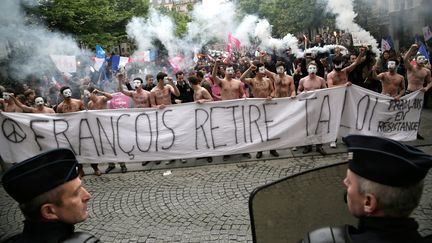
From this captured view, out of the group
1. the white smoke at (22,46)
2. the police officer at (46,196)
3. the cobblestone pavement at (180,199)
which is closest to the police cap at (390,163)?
the police officer at (46,196)

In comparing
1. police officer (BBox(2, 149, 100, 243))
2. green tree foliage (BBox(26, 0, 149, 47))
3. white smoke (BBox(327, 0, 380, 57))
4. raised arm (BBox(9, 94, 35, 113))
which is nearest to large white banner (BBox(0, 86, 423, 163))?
raised arm (BBox(9, 94, 35, 113))

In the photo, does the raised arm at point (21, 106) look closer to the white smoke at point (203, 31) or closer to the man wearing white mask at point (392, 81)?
the man wearing white mask at point (392, 81)

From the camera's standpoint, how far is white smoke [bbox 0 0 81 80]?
16172 mm

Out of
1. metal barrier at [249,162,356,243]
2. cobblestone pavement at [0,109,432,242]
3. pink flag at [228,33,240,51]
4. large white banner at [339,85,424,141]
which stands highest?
pink flag at [228,33,240,51]

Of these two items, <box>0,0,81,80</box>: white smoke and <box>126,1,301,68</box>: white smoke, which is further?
<box>126,1,301,68</box>: white smoke

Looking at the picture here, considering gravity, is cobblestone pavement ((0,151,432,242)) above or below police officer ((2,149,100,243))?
below

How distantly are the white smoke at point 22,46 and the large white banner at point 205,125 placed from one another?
37.7ft

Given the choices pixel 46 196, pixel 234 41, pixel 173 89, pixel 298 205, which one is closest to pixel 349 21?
pixel 234 41

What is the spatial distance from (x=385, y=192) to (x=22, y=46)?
19066mm

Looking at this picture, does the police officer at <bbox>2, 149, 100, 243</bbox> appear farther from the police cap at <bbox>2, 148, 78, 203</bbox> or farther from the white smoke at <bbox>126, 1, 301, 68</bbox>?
the white smoke at <bbox>126, 1, 301, 68</bbox>

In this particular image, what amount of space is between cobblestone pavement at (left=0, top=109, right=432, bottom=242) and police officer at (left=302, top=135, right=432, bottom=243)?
2736 mm

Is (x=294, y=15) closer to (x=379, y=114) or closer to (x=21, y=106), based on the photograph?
(x=379, y=114)

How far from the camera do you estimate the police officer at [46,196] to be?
1.55m

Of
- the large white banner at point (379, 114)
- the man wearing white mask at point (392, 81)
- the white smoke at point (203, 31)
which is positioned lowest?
the large white banner at point (379, 114)
